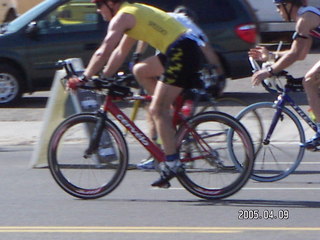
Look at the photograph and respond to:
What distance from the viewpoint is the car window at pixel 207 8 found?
45.9 feet

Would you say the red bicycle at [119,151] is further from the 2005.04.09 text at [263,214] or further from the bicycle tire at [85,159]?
the 2005.04.09 text at [263,214]

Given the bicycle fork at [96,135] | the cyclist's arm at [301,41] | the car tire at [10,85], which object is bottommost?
the car tire at [10,85]

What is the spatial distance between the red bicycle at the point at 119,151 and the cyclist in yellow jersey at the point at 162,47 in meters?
0.17

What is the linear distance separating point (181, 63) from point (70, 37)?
6.91m

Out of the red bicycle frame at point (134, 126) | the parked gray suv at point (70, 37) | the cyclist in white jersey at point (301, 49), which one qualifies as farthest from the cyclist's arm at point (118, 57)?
the parked gray suv at point (70, 37)

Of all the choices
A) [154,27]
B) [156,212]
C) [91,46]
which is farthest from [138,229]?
[91,46]

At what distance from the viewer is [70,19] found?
1397 cm

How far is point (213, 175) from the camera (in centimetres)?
766

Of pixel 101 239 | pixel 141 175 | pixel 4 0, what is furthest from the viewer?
pixel 4 0

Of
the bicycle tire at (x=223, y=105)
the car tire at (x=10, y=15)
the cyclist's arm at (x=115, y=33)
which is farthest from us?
the car tire at (x=10, y=15)

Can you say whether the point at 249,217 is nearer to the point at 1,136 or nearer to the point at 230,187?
the point at 230,187

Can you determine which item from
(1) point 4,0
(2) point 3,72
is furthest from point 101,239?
(1) point 4,0

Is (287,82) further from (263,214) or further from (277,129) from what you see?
(263,214)

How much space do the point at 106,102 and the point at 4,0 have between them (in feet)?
58.2
